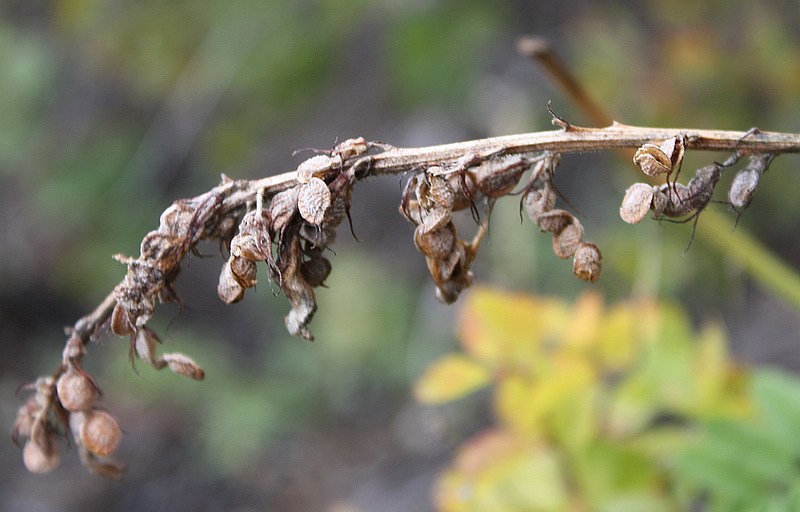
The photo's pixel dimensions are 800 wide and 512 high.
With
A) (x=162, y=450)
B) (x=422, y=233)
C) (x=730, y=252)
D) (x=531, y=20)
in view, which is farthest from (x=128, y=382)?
(x=422, y=233)

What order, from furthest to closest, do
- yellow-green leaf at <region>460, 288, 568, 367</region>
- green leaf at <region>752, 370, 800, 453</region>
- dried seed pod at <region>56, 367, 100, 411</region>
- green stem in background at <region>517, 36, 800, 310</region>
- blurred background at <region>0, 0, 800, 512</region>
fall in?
1. blurred background at <region>0, 0, 800, 512</region>
2. yellow-green leaf at <region>460, 288, 568, 367</region>
3. green stem in background at <region>517, 36, 800, 310</region>
4. green leaf at <region>752, 370, 800, 453</region>
5. dried seed pod at <region>56, 367, 100, 411</region>

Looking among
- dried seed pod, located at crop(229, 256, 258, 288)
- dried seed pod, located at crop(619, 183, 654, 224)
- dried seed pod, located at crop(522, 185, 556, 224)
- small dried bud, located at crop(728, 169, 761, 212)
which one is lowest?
dried seed pod, located at crop(229, 256, 258, 288)

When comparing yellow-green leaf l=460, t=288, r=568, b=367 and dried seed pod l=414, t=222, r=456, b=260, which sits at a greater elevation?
yellow-green leaf l=460, t=288, r=568, b=367

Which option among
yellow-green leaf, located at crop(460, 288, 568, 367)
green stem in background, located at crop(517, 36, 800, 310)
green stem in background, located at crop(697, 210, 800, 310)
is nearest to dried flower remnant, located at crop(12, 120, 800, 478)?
green stem in background, located at crop(517, 36, 800, 310)

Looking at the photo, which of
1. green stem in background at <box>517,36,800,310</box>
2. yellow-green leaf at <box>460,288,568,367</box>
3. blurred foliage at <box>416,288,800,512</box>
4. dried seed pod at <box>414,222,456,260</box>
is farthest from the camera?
yellow-green leaf at <box>460,288,568,367</box>

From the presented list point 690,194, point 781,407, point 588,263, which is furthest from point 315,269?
point 781,407

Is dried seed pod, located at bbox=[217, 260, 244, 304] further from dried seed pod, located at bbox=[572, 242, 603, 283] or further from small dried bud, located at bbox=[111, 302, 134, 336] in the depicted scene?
dried seed pod, located at bbox=[572, 242, 603, 283]

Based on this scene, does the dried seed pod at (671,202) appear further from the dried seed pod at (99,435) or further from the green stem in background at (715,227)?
the dried seed pod at (99,435)
